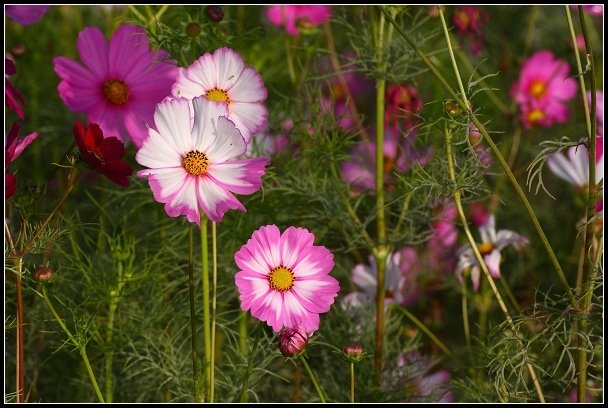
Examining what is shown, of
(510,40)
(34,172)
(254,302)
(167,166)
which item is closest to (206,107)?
(167,166)

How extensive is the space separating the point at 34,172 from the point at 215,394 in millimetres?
539

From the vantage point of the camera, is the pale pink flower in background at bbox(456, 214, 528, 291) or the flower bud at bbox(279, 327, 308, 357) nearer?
the flower bud at bbox(279, 327, 308, 357)

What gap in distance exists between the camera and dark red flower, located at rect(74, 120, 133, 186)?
64 centimetres

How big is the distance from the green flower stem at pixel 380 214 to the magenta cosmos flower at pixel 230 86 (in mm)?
205

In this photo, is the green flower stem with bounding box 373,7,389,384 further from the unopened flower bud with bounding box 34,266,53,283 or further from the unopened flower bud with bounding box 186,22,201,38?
the unopened flower bud with bounding box 34,266,53,283

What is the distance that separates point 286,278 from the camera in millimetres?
667

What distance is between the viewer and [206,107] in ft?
2.10

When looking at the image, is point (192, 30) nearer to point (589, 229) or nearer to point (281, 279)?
point (281, 279)

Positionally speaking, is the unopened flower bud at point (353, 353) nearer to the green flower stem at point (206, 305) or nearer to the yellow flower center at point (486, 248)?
the green flower stem at point (206, 305)

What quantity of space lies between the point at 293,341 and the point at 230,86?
0.23m

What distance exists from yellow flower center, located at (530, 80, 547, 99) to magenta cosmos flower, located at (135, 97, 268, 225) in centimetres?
78

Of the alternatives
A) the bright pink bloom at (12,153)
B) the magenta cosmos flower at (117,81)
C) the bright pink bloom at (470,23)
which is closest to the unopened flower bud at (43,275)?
the bright pink bloom at (12,153)

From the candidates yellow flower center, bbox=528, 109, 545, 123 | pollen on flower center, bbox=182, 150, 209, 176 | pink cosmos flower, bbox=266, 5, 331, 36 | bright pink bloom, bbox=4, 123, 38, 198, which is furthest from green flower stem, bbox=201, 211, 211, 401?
yellow flower center, bbox=528, 109, 545, 123

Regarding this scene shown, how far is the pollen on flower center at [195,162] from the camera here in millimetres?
651
